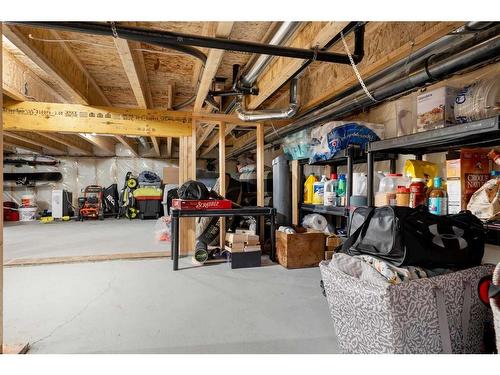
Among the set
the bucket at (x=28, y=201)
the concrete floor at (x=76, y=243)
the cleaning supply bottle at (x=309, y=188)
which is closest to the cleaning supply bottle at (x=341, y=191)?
the cleaning supply bottle at (x=309, y=188)

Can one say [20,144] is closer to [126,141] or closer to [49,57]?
[126,141]

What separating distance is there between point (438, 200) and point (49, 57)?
127 inches

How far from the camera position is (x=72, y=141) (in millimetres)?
7008

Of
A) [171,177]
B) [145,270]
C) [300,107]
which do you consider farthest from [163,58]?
[171,177]

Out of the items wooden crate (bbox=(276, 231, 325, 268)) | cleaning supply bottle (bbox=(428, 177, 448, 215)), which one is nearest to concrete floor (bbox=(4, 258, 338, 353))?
wooden crate (bbox=(276, 231, 325, 268))

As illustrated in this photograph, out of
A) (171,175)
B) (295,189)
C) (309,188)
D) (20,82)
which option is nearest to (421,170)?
(309,188)

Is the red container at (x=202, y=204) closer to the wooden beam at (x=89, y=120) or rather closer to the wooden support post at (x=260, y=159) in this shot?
the wooden support post at (x=260, y=159)

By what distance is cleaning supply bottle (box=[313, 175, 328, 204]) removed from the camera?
308cm

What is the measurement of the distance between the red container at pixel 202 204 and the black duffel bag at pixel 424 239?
208 centimetres

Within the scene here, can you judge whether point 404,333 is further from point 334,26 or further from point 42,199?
point 42,199

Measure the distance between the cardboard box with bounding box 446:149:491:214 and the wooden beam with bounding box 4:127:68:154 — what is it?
654cm

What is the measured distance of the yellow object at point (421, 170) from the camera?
2053 mm

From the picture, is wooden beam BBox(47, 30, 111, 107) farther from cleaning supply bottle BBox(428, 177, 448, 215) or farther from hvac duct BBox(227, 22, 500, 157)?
cleaning supply bottle BBox(428, 177, 448, 215)

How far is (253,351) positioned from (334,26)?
1.95 meters
